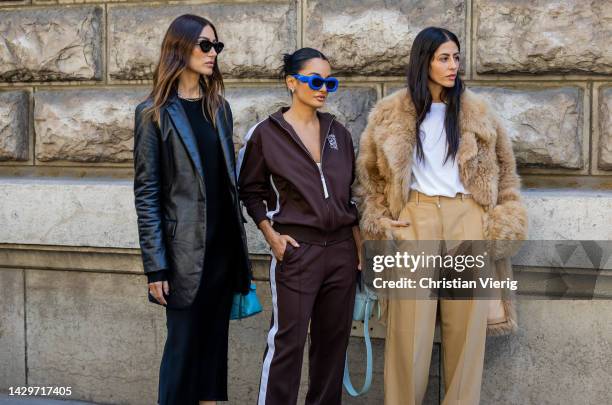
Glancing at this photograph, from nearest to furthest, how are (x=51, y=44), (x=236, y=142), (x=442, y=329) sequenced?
(x=442, y=329), (x=236, y=142), (x=51, y=44)

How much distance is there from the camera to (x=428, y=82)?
4113mm

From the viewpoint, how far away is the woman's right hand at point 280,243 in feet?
13.0

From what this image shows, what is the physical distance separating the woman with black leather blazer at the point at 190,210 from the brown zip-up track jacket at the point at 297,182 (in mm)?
133

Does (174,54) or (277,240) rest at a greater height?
(174,54)

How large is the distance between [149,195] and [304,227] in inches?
26.6

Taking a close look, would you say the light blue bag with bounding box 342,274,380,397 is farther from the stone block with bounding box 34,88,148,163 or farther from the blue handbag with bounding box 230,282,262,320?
the stone block with bounding box 34,88,148,163

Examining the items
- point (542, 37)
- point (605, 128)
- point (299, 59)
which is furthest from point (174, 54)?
point (605, 128)

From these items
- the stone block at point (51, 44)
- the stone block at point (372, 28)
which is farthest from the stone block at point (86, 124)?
the stone block at point (372, 28)

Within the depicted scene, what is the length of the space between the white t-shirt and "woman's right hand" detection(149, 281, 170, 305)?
46.5 inches

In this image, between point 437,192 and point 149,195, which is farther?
point 437,192

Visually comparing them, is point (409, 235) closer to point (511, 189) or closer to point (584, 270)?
point (511, 189)

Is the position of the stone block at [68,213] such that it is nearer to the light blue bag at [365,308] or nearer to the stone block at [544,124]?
the light blue bag at [365,308]

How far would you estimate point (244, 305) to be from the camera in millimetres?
4121

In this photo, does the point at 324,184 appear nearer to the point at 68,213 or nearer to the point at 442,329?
the point at 442,329
